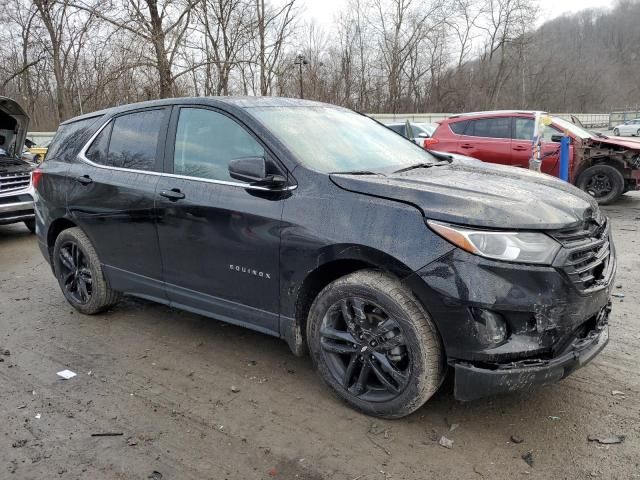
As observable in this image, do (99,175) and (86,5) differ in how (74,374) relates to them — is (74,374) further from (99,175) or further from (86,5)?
(86,5)

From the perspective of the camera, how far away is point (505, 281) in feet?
7.78

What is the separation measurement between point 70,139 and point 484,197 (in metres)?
3.78

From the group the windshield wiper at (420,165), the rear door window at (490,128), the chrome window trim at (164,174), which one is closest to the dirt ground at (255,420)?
the chrome window trim at (164,174)

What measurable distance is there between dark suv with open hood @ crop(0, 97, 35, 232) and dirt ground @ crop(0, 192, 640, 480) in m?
4.61

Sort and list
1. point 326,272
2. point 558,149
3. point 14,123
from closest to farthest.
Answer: point 326,272
point 14,123
point 558,149

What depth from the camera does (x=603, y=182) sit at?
9.34m

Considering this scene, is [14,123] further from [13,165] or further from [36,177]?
[36,177]

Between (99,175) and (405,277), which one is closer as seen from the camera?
(405,277)

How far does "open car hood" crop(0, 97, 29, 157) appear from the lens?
334 inches

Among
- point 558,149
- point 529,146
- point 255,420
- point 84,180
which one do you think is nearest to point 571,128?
point 558,149

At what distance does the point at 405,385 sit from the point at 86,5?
1545 centimetres

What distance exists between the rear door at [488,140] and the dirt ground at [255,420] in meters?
6.24

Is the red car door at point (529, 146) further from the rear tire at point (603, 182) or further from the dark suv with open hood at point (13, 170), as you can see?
the dark suv with open hood at point (13, 170)

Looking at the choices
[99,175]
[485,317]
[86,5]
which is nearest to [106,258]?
[99,175]
